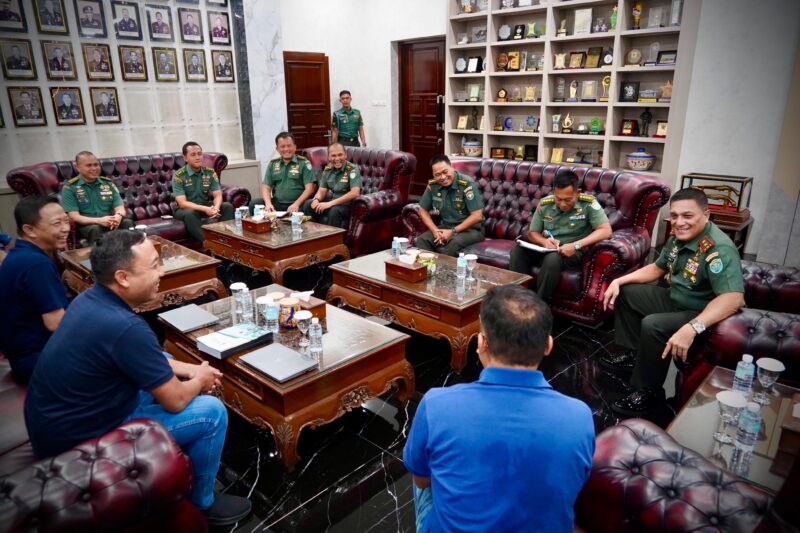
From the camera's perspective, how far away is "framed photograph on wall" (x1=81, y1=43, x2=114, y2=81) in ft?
17.9

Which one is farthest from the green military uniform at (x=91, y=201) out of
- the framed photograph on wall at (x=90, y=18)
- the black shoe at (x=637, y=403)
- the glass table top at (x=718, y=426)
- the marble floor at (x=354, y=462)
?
the glass table top at (x=718, y=426)

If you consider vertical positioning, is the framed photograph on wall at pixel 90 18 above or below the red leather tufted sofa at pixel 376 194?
above

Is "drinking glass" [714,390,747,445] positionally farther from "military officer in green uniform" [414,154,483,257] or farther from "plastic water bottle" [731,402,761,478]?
"military officer in green uniform" [414,154,483,257]

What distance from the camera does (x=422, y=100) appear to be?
758 centimetres

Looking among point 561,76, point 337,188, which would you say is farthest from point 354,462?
point 561,76

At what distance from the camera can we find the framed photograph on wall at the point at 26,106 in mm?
5105

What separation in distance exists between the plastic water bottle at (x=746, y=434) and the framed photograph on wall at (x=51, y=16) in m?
6.34

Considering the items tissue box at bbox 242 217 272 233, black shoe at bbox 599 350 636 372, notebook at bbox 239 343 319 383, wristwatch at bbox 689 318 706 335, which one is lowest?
black shoe at bbox 599 350 636 372

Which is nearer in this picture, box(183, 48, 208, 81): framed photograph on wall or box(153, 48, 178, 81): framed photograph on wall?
box(153, 48, 178, 81): framed photograph on wall

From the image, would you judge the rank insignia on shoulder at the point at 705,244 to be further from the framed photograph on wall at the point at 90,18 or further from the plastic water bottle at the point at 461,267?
the framed photograph on wall at the point at 90,18

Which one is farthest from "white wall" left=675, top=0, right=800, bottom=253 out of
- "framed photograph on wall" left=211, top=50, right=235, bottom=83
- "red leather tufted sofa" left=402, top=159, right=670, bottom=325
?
"framed photograph on wall" left=211, top=50, right=235, bottom=83

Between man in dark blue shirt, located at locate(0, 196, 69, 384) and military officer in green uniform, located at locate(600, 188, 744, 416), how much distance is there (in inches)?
101

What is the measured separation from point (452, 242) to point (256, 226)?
151 cm

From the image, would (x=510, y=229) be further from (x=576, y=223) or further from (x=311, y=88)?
(x=311, y=88)
